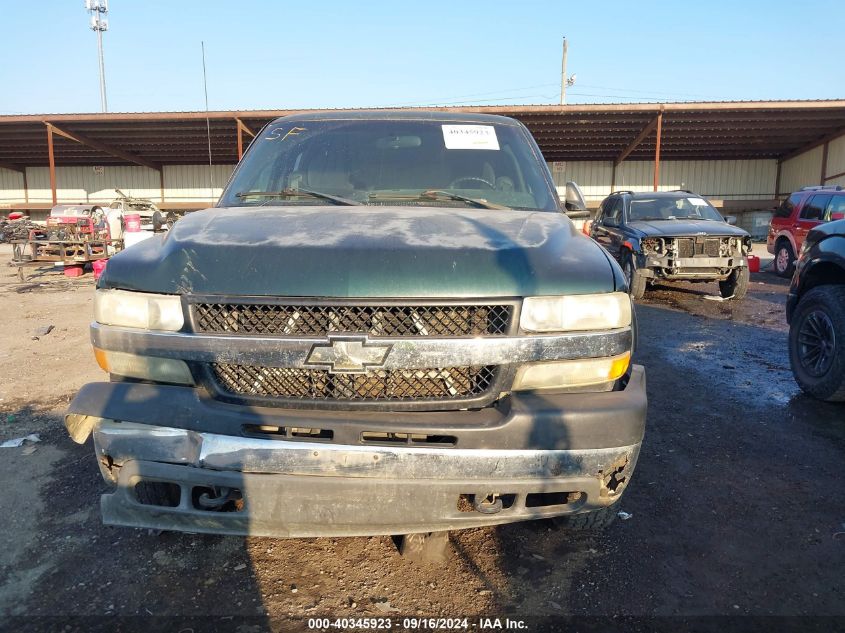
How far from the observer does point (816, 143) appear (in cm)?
2450

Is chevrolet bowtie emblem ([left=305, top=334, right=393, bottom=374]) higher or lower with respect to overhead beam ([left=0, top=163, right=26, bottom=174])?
lower

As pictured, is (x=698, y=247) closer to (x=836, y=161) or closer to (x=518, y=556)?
(x=518, y=556)

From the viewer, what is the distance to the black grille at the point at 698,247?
8836 millimetres

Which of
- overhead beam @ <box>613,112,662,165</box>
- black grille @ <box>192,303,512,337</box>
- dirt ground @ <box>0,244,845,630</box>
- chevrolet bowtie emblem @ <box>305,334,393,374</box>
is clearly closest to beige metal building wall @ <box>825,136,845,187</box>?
overhead beam @ <box>613,112,662,165</box>

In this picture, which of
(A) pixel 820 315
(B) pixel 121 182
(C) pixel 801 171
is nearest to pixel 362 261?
(A) pixel 820 315

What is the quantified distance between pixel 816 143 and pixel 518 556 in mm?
28708

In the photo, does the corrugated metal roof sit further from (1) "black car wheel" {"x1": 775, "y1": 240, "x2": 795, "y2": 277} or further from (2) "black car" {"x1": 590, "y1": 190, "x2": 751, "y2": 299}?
(2) "black car" {"x1": 590, "y1": 190, "x2": 751, "y2": 299}

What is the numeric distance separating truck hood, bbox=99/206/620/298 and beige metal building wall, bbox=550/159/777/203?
27153 millimetres

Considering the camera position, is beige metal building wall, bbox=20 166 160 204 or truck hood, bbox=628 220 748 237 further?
beige metal building wall, bbox=20 166 160 204

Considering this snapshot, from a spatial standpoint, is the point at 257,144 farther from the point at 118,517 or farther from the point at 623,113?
the point at 623,113

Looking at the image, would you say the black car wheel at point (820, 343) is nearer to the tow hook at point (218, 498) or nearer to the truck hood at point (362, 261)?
the truck hood at point (362, 261)

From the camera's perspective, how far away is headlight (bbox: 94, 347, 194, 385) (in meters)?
1.99

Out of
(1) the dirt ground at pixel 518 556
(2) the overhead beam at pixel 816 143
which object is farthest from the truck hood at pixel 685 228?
(2) the overhead beam at pixel 816 143

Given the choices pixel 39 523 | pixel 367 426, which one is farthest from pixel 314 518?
pixel 39 523
